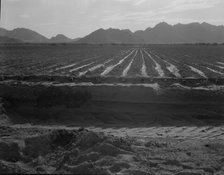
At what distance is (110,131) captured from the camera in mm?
9047

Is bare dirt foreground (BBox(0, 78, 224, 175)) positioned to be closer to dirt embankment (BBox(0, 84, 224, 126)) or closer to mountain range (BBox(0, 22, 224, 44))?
dirt embankment (BBox(0, 84, 224, 126))

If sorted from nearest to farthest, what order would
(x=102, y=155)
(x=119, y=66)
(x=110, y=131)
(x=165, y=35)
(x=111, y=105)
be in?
(x=102, y=155), (x=110, y=131), (x=111, y=105), (x=119, y=66), (x=165, y=35)

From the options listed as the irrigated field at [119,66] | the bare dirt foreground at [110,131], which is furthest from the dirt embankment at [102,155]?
the irrigated field at [119,66]

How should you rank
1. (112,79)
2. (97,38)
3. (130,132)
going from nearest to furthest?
(130,132) → (112,79) → (97,38)

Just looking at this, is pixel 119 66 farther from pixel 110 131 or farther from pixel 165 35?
pixel 165 35

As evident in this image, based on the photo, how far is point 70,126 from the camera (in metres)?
9.68

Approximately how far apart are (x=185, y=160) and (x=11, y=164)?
2811 mm

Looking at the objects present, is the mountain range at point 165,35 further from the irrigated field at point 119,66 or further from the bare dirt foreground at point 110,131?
the bare dirt foreground at point 110,131

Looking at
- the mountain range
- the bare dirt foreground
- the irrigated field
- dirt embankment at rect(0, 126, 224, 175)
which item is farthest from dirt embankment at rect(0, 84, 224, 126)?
the mountain range

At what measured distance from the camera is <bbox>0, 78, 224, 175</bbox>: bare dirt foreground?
595 centimetres

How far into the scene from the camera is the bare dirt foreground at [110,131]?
5949mm

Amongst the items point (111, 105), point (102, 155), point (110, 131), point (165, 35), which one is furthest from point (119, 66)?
point (165, 35)

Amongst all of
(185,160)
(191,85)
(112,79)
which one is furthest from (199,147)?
(112,79)

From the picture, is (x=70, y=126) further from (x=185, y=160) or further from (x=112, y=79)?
(x=112, y=79)
